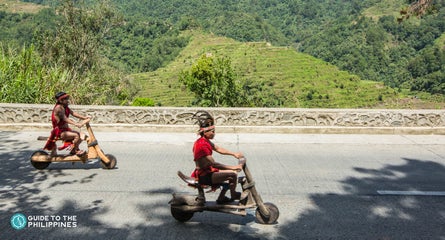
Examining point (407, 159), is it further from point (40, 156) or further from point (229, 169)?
point (40, 156)

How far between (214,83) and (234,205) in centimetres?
2165

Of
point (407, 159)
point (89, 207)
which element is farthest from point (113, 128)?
point (407, 159)

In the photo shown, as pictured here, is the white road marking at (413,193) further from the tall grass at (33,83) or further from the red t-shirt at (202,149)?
the tall grass at (33,83)

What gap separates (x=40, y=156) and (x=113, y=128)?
368 centimetres

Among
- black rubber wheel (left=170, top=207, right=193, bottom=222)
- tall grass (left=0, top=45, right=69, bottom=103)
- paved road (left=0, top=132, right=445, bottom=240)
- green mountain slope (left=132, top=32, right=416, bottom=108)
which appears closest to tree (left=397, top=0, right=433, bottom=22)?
paved road (left=0, top=132, right=445, bottom=240)

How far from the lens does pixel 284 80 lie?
9800cm

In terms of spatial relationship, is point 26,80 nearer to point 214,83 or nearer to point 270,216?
point 270,216

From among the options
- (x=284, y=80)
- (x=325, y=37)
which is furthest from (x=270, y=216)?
(x=325, y=37)

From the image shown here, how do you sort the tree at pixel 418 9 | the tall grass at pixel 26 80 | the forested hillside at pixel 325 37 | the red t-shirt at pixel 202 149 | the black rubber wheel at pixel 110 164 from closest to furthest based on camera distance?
the red t-shirt at pixel 202 149, the black rubber wheel at pixel 110 164, the tall grass at pixel 26 80, the tree at pixel 418 9, the forested hillside at pixel 325 37

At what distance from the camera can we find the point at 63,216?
5848 mm

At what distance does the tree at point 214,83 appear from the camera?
870 inches

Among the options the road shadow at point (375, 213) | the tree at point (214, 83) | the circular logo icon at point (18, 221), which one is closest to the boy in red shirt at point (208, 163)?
the road shadow at point (375, 213)

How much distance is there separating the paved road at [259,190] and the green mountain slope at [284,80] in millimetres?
70256
